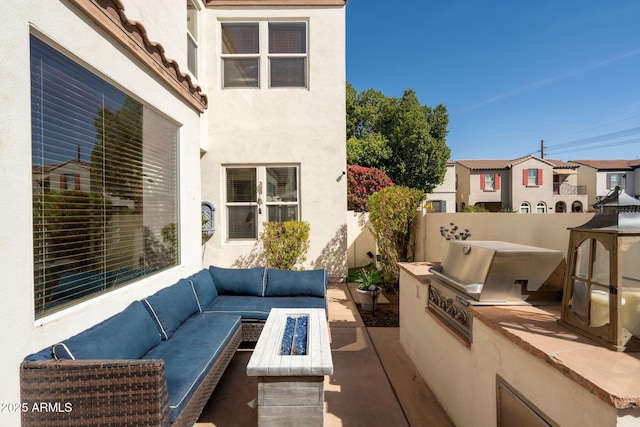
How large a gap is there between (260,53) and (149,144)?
15.4 ft

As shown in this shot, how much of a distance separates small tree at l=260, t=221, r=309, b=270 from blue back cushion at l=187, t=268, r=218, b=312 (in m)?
2.32

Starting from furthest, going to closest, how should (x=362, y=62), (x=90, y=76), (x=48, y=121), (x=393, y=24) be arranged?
(x=362, y=62) < (x=393, y=24) < (x=90, y=76) < (x=48, y=121)

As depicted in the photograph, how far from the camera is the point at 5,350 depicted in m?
1.92

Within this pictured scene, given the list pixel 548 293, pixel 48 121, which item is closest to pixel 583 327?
pixel 548 293

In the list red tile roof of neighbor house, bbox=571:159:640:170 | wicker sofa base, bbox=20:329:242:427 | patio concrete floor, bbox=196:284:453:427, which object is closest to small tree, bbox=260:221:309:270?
patio concrete floor, bbox=196:284:453:427

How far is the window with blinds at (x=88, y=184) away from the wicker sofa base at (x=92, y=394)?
0.57 metres

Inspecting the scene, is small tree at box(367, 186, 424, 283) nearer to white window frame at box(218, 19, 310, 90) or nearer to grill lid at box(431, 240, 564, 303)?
white window frame at box(218, 19, 310, 90)

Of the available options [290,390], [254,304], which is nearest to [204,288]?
[254,304]

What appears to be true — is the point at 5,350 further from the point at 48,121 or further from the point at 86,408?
the point at 48,121

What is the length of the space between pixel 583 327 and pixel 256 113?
7.27 meters

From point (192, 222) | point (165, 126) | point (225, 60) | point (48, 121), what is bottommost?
point (192, 222)

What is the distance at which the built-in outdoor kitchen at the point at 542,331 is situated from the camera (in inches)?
54.6

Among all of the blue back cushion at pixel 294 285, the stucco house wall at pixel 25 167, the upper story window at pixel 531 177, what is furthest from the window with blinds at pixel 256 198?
the upper story window at pixel 531 177

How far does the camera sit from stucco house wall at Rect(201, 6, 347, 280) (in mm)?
7242
